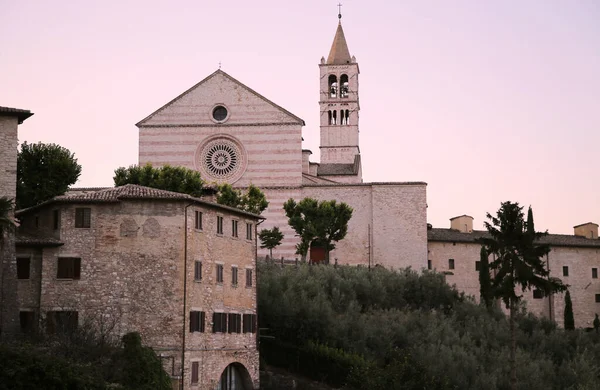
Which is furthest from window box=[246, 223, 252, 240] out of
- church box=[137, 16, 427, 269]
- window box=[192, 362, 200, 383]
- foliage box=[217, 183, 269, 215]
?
church box=[137, 16, 427, 269]

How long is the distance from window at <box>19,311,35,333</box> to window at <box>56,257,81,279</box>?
1.81 metres

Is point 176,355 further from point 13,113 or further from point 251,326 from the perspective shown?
point 13,113

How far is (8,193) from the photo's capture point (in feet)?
125

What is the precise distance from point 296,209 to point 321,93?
1232 inches

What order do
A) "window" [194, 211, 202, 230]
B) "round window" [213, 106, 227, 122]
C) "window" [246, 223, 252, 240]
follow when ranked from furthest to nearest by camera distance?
1. "round window" [213, 106, 227, 122]
2. "window" [246, 223, 252, 240]
3. "window" [194, 211, 202, 230]

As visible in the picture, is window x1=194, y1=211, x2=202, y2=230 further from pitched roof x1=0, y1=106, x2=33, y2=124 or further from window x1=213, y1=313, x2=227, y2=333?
pitched roof x1=0, y1=106, x2=33, y2=124

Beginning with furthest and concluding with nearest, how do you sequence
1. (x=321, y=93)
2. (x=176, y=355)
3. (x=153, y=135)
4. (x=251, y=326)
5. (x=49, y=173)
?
(x=321, y=93), (x=153, y=135), (x=49, y=173), (x=251, y=326), (x=176, y=355)

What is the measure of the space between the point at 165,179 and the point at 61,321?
22.4 metres

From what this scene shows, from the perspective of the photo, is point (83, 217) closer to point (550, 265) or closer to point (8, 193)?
point (8, 193)

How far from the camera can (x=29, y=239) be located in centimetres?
3866

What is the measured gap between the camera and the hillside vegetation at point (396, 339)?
1789 inches

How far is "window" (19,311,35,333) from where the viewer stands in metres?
37.8

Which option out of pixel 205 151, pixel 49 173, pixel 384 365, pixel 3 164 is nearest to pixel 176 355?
pixel 3 164

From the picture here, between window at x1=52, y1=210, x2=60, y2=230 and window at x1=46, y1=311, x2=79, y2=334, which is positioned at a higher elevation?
window at x1=52, y1=210, x2=60, y2=230
